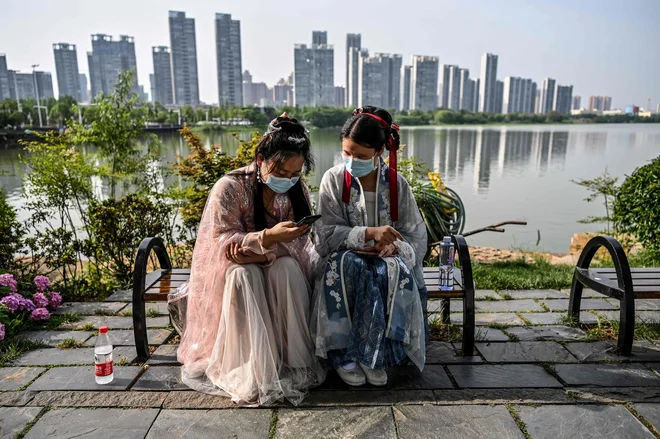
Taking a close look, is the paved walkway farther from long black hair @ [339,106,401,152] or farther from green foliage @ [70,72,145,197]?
green foliage @ [70,72,145,197]

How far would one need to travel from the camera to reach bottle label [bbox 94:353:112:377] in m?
2.48

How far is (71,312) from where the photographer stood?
143 inches

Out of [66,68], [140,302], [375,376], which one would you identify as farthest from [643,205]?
[66,68]

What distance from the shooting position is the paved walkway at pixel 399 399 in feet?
6.99

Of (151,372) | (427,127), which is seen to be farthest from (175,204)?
(427,127)

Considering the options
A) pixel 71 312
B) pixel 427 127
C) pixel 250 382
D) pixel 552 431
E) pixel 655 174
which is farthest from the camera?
pixel 427 127

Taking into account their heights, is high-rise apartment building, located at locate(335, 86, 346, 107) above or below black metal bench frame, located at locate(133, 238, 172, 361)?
above

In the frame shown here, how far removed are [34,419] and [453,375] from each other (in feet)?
6.85

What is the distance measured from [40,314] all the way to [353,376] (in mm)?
2349

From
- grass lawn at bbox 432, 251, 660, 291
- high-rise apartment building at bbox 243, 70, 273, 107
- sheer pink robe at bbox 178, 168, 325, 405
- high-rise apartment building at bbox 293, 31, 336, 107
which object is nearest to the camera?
sheer pink robe at bbox 178, 168, 325, 405

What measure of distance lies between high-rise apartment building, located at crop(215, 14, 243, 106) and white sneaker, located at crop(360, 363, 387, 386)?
217ft

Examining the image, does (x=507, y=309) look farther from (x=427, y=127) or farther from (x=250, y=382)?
(x=427, y=127)

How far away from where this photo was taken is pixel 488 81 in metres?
77.3

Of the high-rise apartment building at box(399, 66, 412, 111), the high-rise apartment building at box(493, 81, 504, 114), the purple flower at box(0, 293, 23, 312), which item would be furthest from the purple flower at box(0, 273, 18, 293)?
the high-rise apartment building at box(493, 81, 504, 114)
